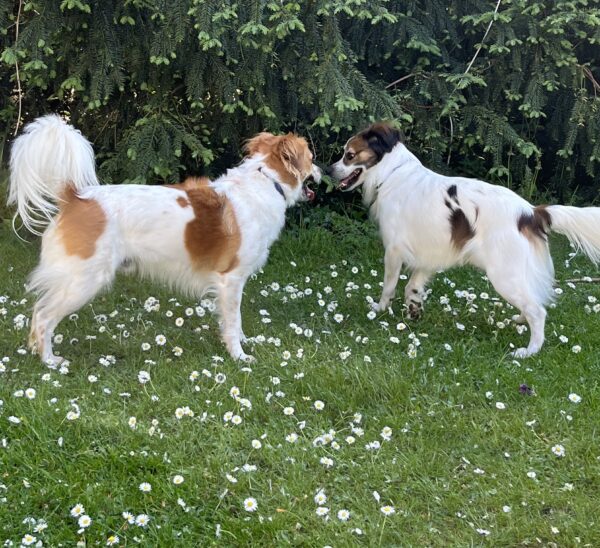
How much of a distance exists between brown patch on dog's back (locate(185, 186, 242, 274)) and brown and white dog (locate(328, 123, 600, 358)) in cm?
137

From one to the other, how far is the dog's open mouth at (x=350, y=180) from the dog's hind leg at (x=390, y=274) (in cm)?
66

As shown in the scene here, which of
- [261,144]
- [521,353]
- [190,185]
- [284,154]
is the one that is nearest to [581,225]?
[521,353]

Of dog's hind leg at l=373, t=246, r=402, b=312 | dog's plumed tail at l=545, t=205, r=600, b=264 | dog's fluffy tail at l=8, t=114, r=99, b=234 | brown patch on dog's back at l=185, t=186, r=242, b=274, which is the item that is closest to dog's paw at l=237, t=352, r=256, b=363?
brown patch on dog's back at l=185, t=186, r=242, b=274

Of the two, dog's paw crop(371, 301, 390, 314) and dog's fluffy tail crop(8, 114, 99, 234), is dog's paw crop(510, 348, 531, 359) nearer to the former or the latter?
dog's paw crop(371, 301, 390, 314)

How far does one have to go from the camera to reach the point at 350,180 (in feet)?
18.0

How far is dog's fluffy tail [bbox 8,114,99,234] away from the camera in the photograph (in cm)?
395

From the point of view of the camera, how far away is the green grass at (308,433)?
2846mm

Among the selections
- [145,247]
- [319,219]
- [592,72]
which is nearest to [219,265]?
[145,247]

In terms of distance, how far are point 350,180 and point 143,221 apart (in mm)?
1976

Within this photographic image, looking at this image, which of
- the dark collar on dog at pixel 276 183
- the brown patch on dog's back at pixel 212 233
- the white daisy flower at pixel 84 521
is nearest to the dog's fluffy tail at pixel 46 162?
the brown patch on dog's back at pixel 212 233

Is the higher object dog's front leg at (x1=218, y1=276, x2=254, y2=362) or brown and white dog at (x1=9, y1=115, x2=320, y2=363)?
brown and white dog at (x1=9, y1=115, x2=320, y2=363)

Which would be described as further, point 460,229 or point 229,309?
point 460,229

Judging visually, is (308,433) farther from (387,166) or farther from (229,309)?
(387,166)

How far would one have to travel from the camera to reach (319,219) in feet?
24.1
